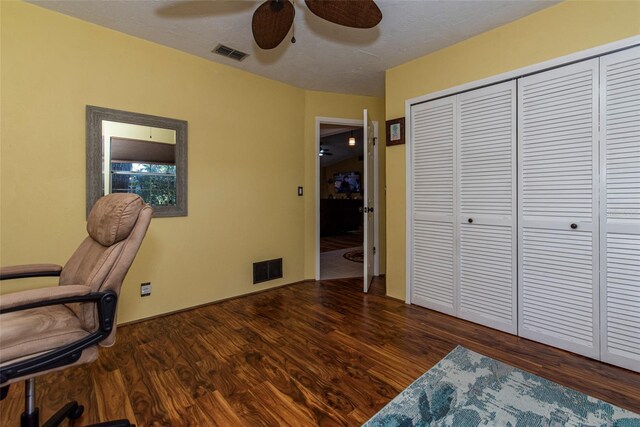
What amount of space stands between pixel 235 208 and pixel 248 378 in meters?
1.88

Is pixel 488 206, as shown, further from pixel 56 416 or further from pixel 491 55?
pixel 56 416

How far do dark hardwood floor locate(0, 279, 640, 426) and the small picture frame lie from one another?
1758 millimetres

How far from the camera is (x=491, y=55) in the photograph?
245cm

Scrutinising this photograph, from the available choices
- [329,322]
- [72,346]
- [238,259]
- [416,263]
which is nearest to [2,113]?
[72,346]

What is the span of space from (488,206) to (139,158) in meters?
3.08

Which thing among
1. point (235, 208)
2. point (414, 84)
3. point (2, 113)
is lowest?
point (235, 208)

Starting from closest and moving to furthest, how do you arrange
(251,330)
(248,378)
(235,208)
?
(248,378) → (251,330) → (235,208)

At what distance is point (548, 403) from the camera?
1.58 metres

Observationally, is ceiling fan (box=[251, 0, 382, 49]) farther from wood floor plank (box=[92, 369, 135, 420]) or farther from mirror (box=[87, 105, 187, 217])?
wood floor plank (box=[92, 369, 135, 420])

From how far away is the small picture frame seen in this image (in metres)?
3.08

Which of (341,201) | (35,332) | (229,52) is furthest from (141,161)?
(341,201)

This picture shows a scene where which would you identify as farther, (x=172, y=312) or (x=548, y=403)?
(x=172, y=312)

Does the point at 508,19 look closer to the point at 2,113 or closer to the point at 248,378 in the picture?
the point at 248,378

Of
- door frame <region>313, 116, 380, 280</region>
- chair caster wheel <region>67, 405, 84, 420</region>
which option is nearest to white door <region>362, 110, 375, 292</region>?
door frame <region>313, 116, 380, 280</region>
